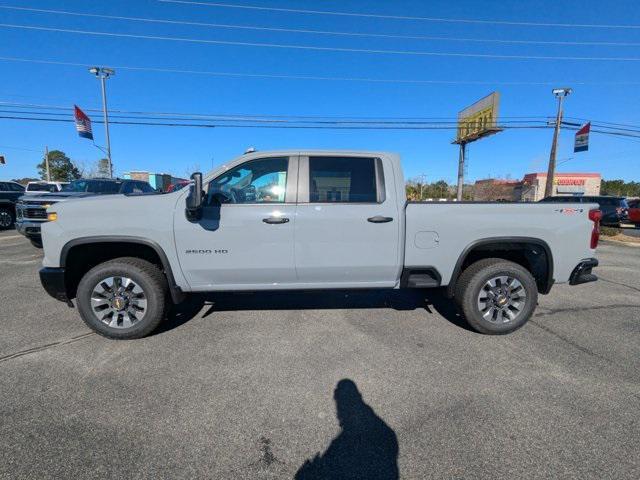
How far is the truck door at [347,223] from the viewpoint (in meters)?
3.52

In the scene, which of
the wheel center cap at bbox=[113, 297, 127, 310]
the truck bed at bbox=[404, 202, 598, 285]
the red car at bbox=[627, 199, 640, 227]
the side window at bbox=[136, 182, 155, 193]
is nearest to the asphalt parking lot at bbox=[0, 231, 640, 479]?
the wheel center cap at bbox=[113, 297, 127, 310]

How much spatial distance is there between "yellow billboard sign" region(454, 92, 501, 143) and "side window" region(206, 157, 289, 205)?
25953 mm

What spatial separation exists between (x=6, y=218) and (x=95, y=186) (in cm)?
610

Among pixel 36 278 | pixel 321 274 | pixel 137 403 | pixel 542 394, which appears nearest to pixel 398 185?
pixel 321 274

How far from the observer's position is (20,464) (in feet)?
6.46

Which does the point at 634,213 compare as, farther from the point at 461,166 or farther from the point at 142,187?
the point at 142,187

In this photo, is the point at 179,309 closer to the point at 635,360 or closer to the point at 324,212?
the point at 324,212

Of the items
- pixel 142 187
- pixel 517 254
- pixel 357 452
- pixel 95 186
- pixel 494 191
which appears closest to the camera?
pixel 357 452

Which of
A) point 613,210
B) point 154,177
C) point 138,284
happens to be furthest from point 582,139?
point 154,177

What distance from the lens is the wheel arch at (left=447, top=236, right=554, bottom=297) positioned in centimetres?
367

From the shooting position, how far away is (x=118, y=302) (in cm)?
354

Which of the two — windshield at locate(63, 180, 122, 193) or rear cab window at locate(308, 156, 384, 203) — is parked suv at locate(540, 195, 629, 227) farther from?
windshield at locate(63, 180, 122, 193)

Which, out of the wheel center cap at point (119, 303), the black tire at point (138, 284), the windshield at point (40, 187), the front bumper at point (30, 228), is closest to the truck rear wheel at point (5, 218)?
the windshield at point (40, 187)

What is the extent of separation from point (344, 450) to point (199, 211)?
2520mm
